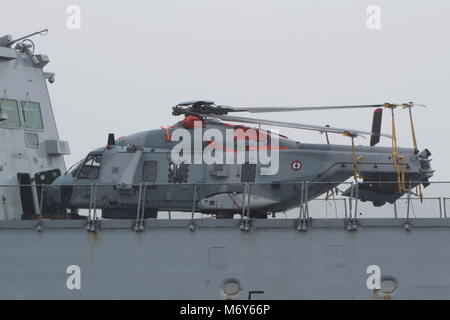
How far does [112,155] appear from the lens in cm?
3156

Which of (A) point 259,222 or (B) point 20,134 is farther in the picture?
(B) point 20,134

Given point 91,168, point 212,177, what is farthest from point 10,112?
point 212,177

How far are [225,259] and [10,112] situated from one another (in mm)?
10389

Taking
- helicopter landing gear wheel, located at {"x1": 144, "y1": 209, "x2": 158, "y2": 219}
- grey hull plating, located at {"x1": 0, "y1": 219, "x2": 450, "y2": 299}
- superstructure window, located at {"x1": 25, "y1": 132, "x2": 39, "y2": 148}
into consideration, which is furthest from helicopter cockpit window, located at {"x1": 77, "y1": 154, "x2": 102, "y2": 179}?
grey hull plating, located at {"x1": 0, "y1": 219, "x2": 450, "y2": 299}

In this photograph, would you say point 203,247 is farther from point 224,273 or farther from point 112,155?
point 112,155

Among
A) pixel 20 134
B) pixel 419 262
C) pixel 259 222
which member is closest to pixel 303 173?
pixel 259 222

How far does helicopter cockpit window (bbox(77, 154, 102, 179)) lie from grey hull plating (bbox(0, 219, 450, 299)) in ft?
10.3

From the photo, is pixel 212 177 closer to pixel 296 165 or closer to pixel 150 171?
pixel 150 171

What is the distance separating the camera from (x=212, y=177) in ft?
99.8

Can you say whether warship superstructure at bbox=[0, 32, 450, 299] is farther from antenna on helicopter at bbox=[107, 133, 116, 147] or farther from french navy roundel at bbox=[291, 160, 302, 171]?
antenna on helicopter at bbox=[107, 133, 116, 147]

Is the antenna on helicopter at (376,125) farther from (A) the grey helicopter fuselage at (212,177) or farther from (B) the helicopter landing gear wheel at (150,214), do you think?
(B) the helicopter landing gear wheel at (150,214)

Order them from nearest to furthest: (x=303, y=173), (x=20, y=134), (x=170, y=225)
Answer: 1. (x=170, y=225)
2. (x=303, y=173)
3. (x=20, y=134)
